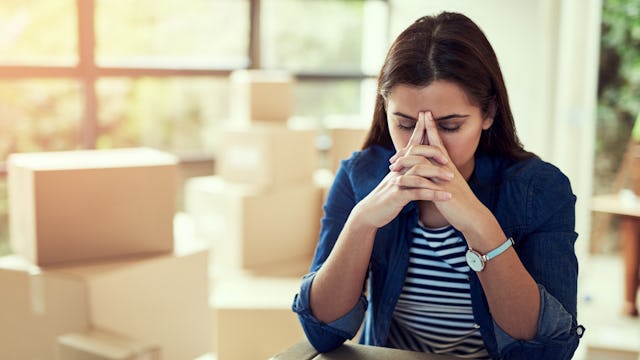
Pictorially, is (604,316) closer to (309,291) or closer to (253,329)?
(253,329)

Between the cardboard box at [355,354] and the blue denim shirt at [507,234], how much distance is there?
0.02 m

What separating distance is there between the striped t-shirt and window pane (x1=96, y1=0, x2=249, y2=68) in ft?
7.29

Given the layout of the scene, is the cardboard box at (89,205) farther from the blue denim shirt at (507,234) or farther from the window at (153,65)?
the window at (153,65)

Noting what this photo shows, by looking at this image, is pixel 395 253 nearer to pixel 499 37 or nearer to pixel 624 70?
pixel 499 37

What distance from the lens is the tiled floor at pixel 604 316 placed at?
7.81 ft

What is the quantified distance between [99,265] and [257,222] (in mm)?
808

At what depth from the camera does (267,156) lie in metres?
2.77

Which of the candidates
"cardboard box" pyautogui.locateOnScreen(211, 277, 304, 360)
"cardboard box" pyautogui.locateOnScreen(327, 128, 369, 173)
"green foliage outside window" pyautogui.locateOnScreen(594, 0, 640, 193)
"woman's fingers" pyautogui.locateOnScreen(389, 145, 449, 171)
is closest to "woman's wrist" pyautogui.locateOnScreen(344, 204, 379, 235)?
"woman's fingers" pyautogui.locateOnScreen(389, 145, 449, 171)

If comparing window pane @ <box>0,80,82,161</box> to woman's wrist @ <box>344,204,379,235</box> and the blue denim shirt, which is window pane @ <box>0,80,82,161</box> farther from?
woman's wrist @ <box>344,204,379,235</box>

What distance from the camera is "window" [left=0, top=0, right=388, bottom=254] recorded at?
312 centimetres

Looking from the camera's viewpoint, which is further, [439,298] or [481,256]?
[439,298]

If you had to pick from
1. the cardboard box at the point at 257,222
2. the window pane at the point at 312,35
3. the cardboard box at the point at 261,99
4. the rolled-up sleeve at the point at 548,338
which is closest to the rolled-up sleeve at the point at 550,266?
the rolled-up sleeve at the point at 548,338

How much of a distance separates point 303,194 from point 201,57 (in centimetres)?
124

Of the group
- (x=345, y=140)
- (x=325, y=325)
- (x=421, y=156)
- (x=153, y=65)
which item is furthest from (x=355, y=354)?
(x=153, y=65)
